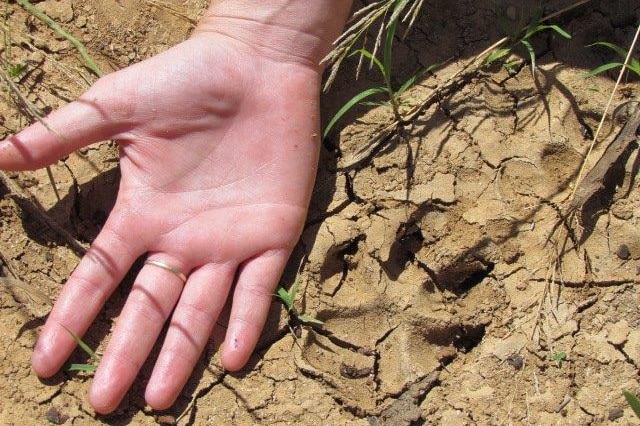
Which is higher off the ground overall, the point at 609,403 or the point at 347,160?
the point at 347,160

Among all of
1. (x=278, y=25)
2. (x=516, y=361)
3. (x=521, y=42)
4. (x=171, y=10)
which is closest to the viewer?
(x=516, y=361)

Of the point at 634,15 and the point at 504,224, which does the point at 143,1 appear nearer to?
the point at 504,224

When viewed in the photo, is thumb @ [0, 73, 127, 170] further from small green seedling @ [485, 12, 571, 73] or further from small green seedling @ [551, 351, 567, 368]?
small green seedling @ [551, 351, 567, 368]

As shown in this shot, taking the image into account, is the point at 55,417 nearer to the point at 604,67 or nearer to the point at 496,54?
the point at 496,54

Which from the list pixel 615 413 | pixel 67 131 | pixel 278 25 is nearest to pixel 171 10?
pixel 278 25

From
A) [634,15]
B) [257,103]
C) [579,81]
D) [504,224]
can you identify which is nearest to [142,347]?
[257,103]

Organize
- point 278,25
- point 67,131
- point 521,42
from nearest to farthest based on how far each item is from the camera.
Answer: point 67,131 < point 278,25 < point 521,42

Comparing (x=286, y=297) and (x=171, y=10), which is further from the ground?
(x=171, y=10)

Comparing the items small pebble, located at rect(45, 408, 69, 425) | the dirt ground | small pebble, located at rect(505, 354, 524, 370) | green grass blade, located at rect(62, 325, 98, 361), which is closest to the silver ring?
the dirt ground
